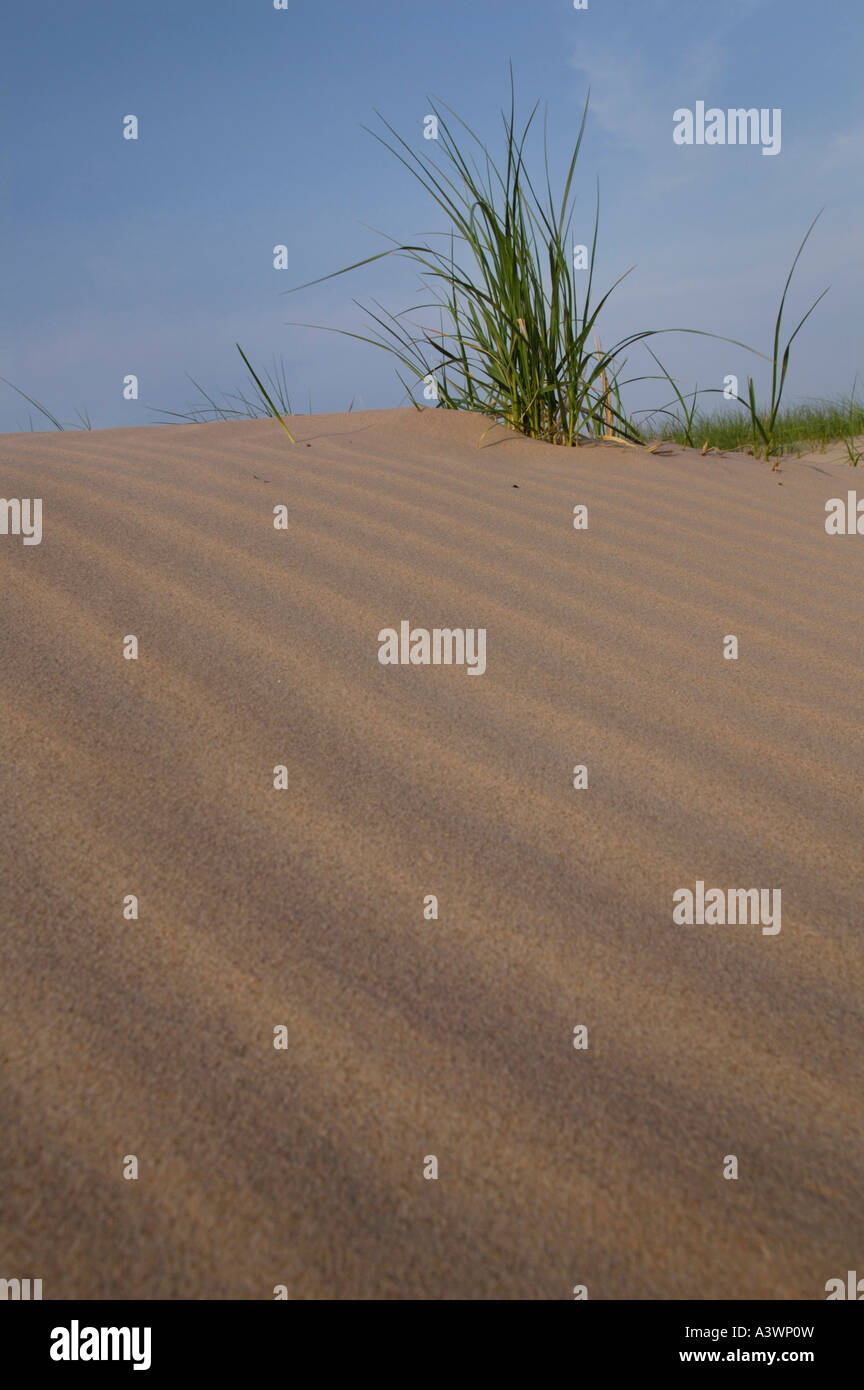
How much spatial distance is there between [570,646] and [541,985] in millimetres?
861

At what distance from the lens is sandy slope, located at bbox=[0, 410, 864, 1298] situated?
747mm

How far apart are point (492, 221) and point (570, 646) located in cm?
187

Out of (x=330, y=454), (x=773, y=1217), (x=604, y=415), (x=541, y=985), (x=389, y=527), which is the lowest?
(x=773, y=1217)

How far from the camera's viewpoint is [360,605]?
5.84ft

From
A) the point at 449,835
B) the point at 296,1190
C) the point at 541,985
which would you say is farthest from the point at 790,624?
the point at 296,1190

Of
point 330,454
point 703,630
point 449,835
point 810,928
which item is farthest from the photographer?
point 330,454

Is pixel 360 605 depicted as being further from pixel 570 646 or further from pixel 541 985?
pixel 541 985

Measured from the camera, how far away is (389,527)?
2.15 meters

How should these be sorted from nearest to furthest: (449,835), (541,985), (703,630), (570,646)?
1. (541,985)
2. (449,835)
3. (570,646)
4. (703,630)

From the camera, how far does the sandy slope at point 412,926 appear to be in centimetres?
75

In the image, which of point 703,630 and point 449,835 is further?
point 703,630

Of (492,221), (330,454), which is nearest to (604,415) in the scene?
(492,221)

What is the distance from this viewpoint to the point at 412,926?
1044mm

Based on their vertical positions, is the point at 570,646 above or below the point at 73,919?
above
